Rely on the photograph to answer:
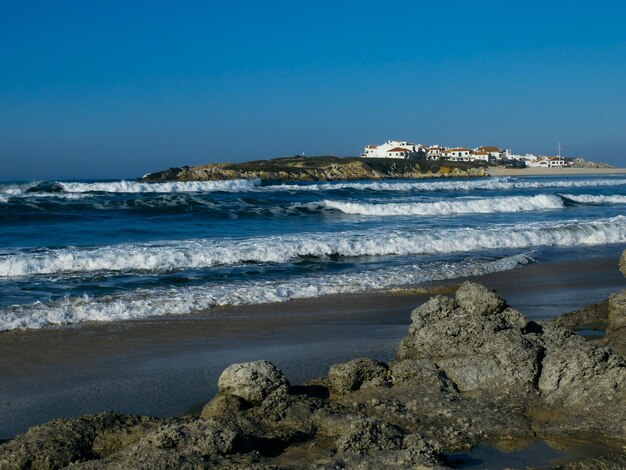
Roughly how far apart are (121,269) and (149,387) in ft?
24.2

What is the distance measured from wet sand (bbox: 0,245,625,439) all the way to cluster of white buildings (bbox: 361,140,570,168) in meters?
115

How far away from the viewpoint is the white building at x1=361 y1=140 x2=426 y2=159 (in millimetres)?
123438

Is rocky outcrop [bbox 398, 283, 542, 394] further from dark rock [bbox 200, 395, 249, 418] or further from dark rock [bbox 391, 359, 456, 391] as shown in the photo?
dark rock [bbox 200, 395, 249, 418]

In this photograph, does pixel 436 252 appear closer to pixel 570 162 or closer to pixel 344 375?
pixel 344 375

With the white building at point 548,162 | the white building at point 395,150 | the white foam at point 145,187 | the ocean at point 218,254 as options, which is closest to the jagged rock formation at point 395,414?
the ocean at point 218,254

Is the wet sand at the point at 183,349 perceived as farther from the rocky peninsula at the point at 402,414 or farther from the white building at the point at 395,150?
the white building at the point at 395,150

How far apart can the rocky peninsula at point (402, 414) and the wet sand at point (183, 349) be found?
2.23 ft

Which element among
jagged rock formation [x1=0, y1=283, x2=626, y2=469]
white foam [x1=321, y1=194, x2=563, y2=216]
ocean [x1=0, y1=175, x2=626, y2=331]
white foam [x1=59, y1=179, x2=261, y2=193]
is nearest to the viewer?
jagged rock formation [x1=0, y1=283, x2=626, y2=469]

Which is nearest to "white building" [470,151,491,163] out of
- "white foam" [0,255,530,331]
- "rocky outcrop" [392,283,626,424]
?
"white foam" [0,255,530,331]

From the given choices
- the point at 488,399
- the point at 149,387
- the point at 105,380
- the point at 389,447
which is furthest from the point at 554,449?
the point at 105,380

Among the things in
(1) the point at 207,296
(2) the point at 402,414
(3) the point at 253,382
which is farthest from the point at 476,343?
(1) the point at 207,296

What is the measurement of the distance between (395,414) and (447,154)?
13222 centimetres

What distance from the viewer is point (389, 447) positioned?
3709 mm

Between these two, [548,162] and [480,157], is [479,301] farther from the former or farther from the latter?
[548,162]
